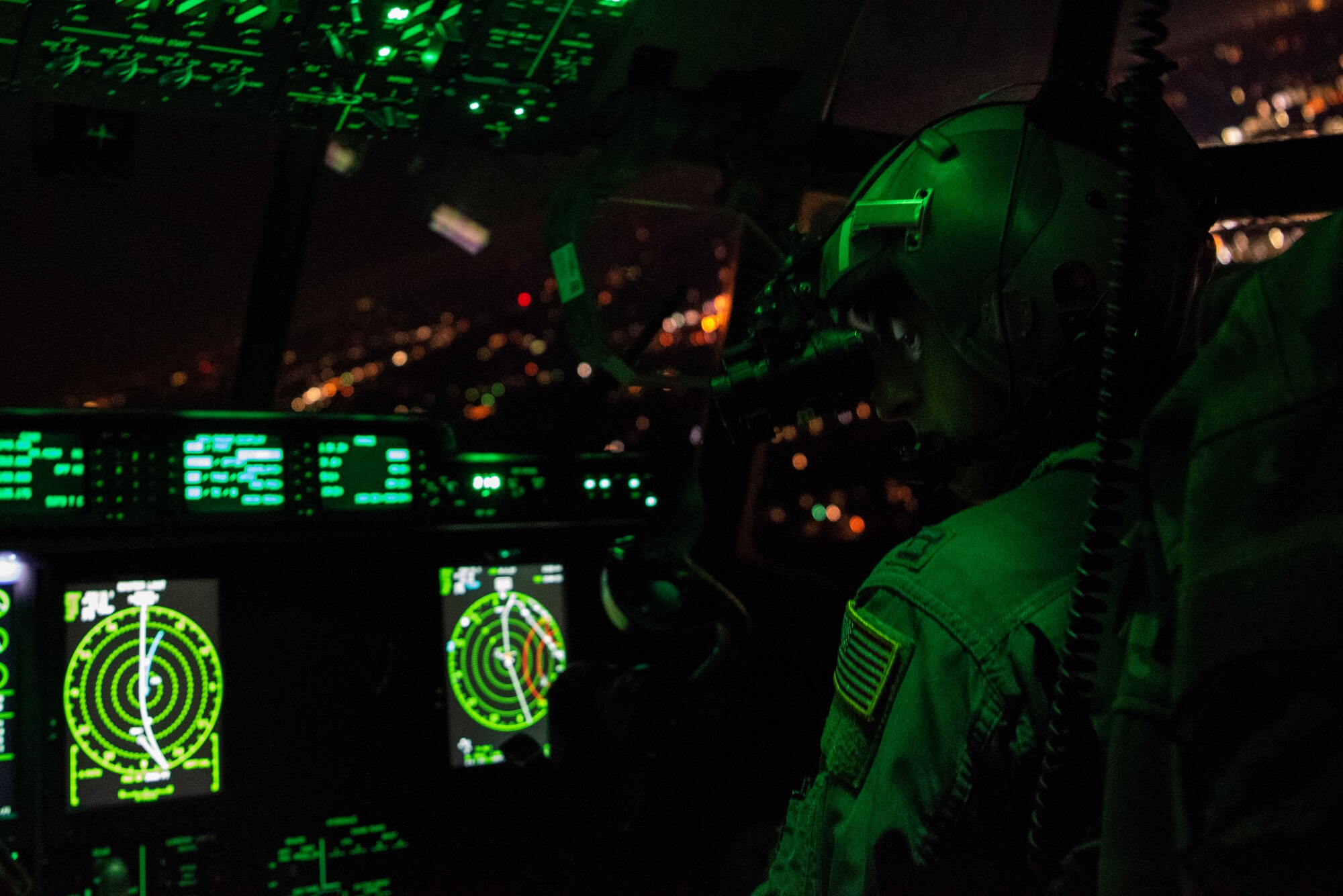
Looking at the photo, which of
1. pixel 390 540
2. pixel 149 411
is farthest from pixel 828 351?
pixel 149 411

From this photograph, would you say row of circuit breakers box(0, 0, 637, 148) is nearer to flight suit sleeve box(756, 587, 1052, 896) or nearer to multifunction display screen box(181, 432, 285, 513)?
multifunction display screen box(181, 432, 285, 513)

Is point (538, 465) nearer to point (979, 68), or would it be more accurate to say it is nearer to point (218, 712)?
point (218, 712)

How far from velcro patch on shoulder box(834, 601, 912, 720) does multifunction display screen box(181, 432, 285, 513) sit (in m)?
1.13

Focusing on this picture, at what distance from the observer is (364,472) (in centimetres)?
195

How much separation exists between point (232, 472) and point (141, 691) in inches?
13.8

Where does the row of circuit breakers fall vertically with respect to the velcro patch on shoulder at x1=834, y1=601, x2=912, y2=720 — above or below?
above

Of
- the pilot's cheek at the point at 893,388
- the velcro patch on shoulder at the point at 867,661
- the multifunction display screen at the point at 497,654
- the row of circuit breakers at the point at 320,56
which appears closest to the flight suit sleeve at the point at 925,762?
the velcro patch on shoulder at the point at 867,661

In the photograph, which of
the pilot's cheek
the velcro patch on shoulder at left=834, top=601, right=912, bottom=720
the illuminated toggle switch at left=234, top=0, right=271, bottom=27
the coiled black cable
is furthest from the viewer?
the illuminated toggle switch at left=234, top=0, right=271, bottom=27

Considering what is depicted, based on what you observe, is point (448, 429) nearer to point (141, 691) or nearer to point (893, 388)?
point (141, 691)

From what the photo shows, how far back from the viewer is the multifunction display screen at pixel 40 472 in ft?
5.61

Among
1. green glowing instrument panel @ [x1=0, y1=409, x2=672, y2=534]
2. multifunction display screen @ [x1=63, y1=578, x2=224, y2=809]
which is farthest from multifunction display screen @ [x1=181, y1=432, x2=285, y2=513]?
multifunction display screen @ [x1=63, y1=578, x2=224, y2=809]

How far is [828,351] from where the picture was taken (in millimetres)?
1343

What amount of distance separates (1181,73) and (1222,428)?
1737mm

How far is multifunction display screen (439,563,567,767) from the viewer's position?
6.62 ft
